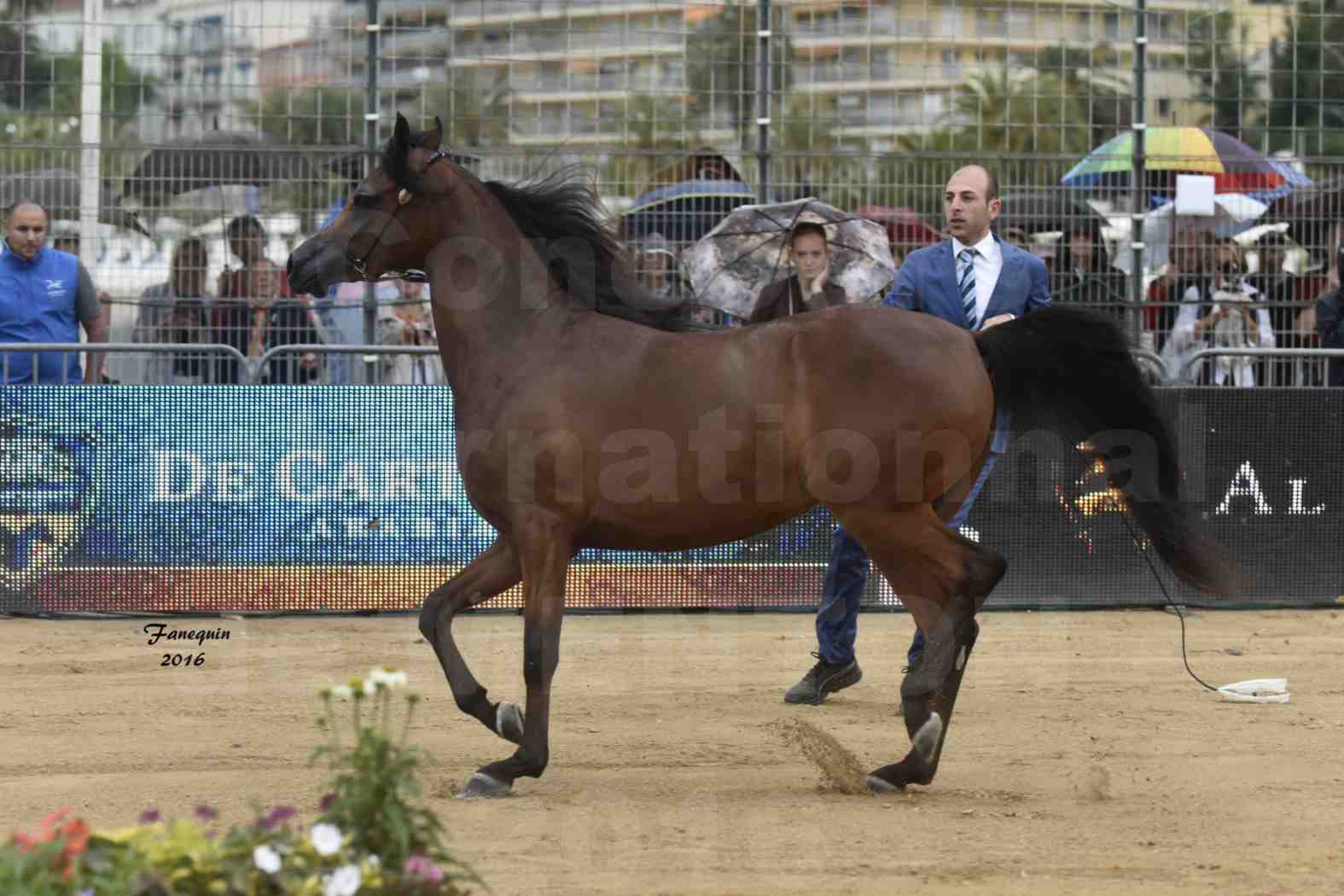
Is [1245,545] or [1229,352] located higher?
[1229,352]

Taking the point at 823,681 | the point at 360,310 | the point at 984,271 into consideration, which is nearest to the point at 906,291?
the point at 984,271

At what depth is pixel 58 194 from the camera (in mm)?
10977

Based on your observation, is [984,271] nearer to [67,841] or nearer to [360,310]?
[67,841]

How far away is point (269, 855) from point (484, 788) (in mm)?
2335

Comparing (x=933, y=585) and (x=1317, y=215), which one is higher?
(x=1317, y=215)

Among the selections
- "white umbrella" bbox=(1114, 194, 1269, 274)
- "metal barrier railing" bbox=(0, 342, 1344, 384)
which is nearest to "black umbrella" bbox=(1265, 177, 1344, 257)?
"white umbrella" bbox=(1114, 194, 1269, 274)

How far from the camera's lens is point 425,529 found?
32.1ft

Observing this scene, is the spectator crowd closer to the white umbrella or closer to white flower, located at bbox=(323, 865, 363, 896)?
the white umbrella

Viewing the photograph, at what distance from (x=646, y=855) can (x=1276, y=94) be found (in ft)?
28.1

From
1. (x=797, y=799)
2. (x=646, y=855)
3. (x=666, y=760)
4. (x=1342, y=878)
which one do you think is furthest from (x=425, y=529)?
(x=1342, y=878)

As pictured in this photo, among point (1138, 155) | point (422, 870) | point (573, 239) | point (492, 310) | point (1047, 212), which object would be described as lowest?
point (422, 870)

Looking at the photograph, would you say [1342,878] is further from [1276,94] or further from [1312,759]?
[1276,94]

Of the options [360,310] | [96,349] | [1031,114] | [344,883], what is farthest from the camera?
[1031,114]

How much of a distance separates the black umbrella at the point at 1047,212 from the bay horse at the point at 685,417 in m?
5.29
